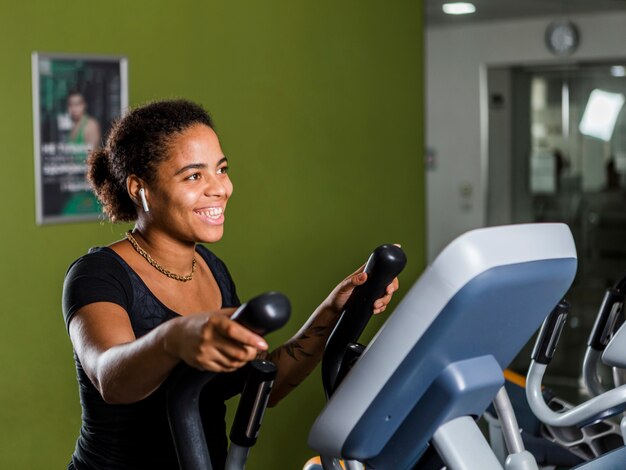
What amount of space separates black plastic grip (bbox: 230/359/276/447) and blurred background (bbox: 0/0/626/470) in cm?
153

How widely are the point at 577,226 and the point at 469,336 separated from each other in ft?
15.2

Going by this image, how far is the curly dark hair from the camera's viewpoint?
1.72 m

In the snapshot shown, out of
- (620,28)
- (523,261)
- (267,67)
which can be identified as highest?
(620,28)

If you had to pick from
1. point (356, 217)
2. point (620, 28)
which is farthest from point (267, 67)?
point (620, 28)

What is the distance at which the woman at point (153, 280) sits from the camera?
62.2 inches

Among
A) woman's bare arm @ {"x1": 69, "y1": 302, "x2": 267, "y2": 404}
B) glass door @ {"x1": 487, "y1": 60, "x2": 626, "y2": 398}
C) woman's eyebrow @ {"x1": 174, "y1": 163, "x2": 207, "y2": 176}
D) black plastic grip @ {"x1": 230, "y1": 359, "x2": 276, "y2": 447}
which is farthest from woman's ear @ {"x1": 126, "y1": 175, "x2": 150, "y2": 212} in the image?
glass door @ {"x1": 487, "y1": 60, "x2": 626, "y2": 398}

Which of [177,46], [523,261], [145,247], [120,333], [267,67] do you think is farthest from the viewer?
[267,67]

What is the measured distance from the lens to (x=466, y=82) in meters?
5.59

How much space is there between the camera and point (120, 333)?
4.85ft

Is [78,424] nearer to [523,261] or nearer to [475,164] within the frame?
[523,261]

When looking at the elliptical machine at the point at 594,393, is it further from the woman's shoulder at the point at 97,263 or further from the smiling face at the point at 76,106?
the smiling face at the point at 76,106

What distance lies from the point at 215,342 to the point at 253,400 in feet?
1.03

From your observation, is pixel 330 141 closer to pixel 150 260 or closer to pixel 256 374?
pixel 150 260

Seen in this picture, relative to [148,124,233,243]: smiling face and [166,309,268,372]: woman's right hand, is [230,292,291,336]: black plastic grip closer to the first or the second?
[166,309,268,372]: woman's right hand
